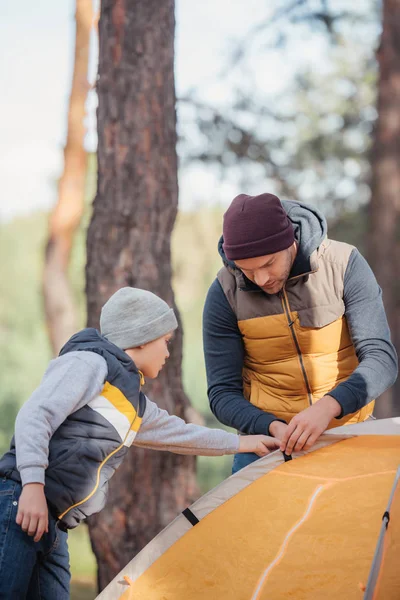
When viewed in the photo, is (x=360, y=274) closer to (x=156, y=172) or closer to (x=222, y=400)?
(x=222, y=400)

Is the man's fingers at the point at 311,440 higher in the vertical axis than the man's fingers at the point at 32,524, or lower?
higher

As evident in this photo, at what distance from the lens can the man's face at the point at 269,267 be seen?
7.52 feet

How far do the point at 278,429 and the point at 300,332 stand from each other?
30cm

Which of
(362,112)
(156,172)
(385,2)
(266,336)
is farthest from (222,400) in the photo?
(362,112)

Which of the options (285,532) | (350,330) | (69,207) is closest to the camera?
(285,532)

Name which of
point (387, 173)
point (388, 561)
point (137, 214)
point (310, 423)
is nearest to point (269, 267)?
point (310, 423)

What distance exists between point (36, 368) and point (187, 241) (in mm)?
3809

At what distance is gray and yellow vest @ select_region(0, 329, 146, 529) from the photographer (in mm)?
2045

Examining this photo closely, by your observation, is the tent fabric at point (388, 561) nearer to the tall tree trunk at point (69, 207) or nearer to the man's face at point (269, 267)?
the man's face at point (269, 267)

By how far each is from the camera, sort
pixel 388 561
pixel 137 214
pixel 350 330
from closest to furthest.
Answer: pixel 388 561
pixel 350 330
pixel 137 214

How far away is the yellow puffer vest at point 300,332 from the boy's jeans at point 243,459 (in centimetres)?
16

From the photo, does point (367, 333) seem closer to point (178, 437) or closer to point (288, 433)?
point (288, 433)

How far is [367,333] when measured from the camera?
2385 mm

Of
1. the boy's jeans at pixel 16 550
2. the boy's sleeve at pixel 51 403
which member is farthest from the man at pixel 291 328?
the boy's jeans at pixel 16 550
